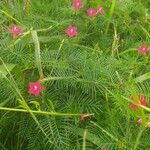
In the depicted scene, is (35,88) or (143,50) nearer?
(35,88)

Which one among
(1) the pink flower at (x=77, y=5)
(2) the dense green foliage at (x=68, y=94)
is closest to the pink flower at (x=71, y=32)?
(2) the dense green foliage at (x=68, y=94)

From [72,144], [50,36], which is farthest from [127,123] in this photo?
[50,36]

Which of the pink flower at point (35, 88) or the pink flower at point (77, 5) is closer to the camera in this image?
the pink flower at point (35, 88)

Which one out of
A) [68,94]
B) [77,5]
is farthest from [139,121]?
[77,5]

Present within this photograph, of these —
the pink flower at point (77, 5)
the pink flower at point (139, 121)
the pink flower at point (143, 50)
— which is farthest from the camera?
the pink flower at point (77, 5)

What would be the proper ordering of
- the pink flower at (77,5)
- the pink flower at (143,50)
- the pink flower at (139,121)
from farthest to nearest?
the pink flower at (77,5)
the pink flower at (143,50)
the pink flower at (139,121)

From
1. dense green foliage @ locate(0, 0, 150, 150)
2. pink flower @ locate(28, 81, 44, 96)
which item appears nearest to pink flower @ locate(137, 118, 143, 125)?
dense green foliage @ locate(0, 0, 150, 150)

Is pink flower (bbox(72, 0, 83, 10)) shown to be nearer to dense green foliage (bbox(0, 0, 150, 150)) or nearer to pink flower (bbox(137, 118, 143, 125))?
dense green foliage (bbox(0, 0, 150, 150))

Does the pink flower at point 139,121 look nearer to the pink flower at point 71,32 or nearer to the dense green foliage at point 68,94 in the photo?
the dense green foliage at point 68,94

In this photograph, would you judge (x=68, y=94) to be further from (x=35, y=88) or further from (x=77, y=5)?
(x=77, y=5)
